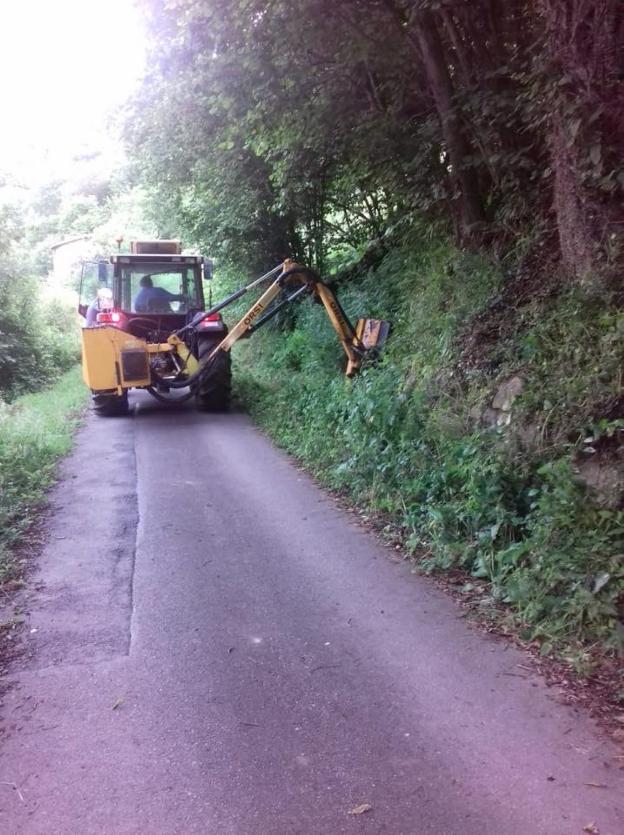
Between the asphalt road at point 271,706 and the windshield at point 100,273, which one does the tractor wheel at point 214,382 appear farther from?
the asphalt road at point 271,706

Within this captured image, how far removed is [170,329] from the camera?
509 inches

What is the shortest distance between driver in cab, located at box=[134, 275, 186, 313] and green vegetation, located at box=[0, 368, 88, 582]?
2267mm

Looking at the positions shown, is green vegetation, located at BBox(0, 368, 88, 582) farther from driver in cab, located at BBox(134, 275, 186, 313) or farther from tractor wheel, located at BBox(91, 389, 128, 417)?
driver in cab, located at BBox(134, 275, 186, 313)

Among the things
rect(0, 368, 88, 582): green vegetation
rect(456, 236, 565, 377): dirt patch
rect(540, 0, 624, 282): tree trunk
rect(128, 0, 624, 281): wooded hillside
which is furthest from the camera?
rect(456, 236, 565, 377): dirt patch

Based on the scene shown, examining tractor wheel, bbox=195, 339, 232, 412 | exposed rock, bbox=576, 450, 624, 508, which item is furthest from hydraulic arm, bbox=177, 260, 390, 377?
exposed rock, bbox=576, 450, 624, 508

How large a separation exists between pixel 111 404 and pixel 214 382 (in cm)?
181

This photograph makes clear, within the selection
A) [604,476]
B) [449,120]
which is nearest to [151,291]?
[449,120]

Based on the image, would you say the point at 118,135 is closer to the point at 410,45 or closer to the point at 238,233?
the point at 238,233

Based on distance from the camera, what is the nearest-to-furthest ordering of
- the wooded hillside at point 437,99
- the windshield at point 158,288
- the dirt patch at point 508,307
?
the wooded hillside at point 437,99
the dirt patch at point 508,307
the windshield at point 158,288

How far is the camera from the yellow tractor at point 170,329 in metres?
10.5

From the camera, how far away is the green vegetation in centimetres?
602

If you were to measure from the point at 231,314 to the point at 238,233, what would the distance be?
147 inches

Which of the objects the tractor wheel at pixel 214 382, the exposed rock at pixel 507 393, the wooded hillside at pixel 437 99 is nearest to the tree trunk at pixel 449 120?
the wooded hillside at pixel 437 99

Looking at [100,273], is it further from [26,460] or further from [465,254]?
[465,254]
